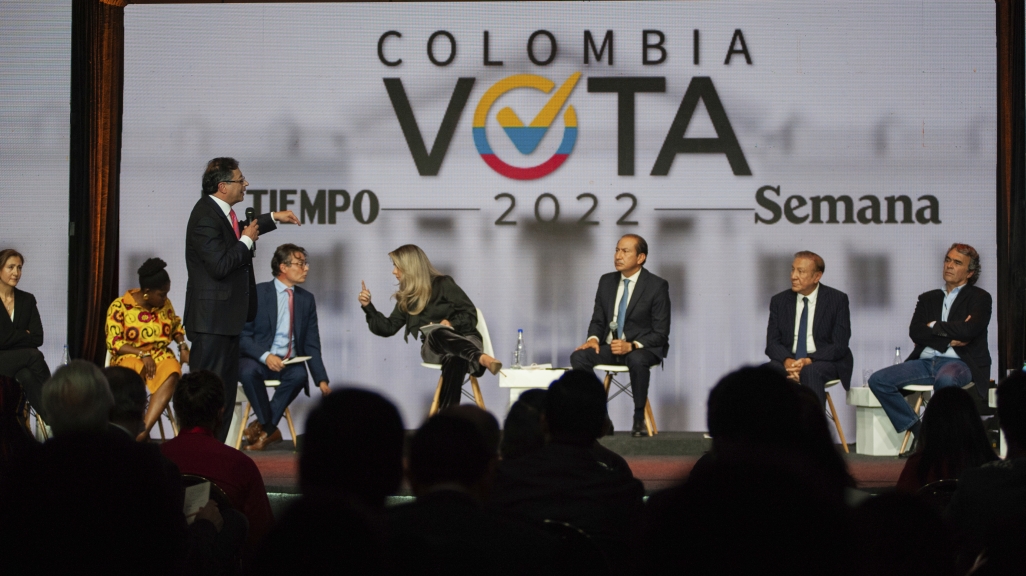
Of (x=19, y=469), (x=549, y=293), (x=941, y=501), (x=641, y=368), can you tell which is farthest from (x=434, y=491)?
(x=549, y=293)

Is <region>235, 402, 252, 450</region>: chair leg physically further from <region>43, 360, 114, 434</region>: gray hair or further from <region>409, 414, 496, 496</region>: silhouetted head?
<region>409, 414, 496, 496</region>: silhouetted head

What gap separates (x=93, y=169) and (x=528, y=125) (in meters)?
2.70

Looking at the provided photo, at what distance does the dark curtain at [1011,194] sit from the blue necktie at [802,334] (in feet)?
4.64

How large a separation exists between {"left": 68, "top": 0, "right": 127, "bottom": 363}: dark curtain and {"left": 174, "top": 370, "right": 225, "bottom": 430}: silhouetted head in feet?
14.3

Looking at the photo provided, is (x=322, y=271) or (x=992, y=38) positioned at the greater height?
(x=992, y=38)

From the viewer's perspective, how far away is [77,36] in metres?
6.55

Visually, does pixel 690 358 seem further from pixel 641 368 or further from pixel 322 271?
pixel 322 271

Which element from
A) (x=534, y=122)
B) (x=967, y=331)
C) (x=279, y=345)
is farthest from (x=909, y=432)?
(x=279, y=345)

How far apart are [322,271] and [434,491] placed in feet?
17.0

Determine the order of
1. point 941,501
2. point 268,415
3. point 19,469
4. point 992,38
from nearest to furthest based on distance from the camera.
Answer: point 19,469 → point 941,501 → point 268,415 → point 992,38

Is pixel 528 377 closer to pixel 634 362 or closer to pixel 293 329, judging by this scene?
pixel 634 362

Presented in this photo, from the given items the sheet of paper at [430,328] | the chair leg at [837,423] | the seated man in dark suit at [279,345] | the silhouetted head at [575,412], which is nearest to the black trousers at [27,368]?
the seated man in dark suit at [279,345]

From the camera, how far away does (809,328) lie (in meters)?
5.67

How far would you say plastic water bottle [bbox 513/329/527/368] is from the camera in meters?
6.22
